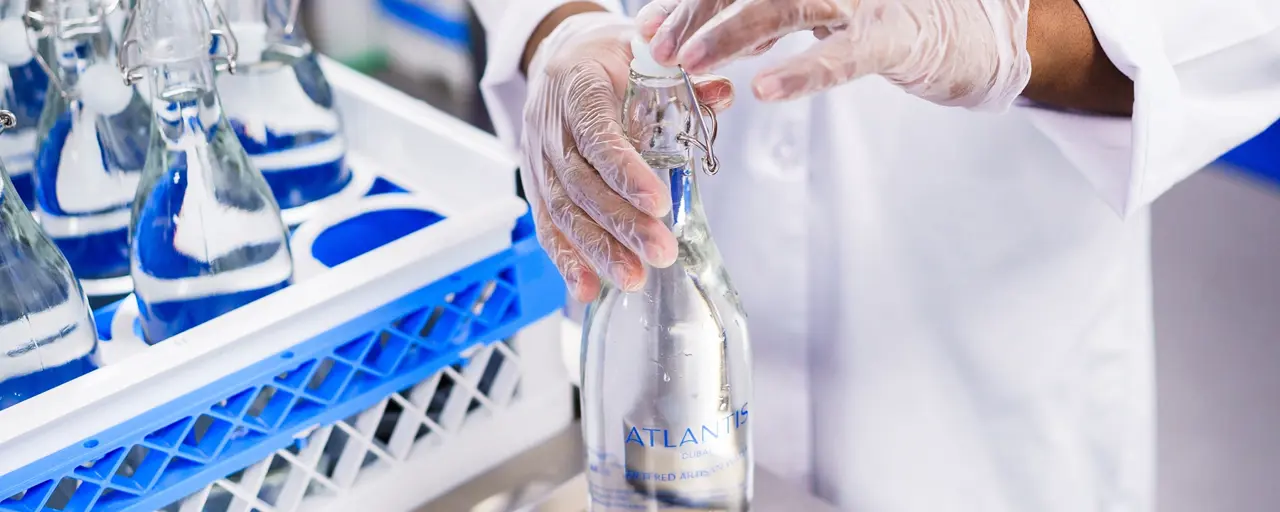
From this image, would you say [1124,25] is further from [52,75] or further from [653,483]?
[52,75]

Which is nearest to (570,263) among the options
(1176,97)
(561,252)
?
(561,252)

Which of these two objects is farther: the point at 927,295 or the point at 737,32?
the point at 927,295

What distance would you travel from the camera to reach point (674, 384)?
0.61 meters

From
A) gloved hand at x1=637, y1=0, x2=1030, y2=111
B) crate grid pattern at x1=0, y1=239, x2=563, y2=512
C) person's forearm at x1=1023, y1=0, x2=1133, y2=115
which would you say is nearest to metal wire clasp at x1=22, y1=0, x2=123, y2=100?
crate grid pattern at x1=0, y1=239, x2=563, y2=512

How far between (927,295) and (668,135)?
12.4 inches

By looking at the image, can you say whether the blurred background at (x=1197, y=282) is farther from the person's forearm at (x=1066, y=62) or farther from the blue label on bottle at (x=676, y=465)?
the blue label on bottle at (x=676, y=465)

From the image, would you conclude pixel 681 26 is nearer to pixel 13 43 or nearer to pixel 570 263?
pixel 570 263

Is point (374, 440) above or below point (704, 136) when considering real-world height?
below

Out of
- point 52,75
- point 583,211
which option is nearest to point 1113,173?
point 583,211

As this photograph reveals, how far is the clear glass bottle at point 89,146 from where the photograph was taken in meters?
0.65

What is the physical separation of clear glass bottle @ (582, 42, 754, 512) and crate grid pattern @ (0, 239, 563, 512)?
0.23 feet

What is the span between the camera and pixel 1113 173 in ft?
2.20

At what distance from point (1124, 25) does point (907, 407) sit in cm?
31

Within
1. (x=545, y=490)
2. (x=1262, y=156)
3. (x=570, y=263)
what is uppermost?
(x=570, y=263)
